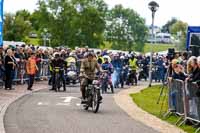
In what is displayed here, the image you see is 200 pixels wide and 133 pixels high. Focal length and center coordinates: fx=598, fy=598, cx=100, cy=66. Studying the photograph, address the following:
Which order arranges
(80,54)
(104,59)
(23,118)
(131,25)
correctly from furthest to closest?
1. (131,25)
2. (80,54)
3. (104,59)
4. (23,118)

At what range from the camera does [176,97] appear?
57.5 ft

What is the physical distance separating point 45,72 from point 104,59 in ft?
19.9

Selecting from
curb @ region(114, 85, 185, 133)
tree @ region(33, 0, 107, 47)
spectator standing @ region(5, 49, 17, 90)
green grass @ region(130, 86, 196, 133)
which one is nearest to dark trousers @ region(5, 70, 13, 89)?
spectator standing @ region(5, 49, 17, 90)

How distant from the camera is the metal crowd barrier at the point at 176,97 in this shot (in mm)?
16750

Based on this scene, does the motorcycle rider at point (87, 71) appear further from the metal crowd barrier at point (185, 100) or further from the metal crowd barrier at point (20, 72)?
the metal crowd barrier at point (20, 72)

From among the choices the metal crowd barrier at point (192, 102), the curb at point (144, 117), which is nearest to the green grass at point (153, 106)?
the curb at point (144, 117)

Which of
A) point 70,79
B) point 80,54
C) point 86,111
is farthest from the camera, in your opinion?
point 80,54

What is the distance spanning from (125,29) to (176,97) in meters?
99.8

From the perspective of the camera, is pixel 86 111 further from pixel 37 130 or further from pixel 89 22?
pixel 89 22

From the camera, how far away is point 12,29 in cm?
8156

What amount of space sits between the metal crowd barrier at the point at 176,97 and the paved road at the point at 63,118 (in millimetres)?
1401

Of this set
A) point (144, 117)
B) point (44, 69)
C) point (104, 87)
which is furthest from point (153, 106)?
point (44, 69)

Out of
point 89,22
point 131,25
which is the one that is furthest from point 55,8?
point 131,25

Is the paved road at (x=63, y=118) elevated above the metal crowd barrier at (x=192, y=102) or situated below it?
below
